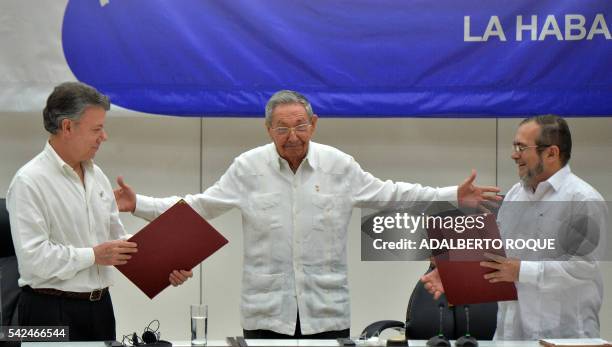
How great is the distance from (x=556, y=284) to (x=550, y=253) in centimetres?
15

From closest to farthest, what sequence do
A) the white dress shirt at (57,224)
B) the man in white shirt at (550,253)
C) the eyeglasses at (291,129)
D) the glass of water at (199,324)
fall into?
1. the glass of water at (199,324)
2. the white dress shirt at (57,224)
3. the man in white shirt at (550,253)
4. the eyeglasses at (291,129)

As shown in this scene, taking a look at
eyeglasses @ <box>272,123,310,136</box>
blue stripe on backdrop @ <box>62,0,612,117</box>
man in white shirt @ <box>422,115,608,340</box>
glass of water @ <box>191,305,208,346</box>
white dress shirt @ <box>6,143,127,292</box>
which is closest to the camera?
glass of water @ <box>191,305,208,346</box>

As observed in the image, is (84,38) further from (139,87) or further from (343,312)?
(343,312)

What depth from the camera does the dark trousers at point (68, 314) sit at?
319 cm

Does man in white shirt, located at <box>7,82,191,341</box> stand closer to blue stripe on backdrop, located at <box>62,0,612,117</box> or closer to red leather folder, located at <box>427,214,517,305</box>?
red leather folder, located at <box>427,214,517,305</box>

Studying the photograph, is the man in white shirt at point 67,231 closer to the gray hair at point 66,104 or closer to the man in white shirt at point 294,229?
the gray hair at point 66,104

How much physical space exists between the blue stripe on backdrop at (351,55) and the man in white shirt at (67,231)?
1196 mm

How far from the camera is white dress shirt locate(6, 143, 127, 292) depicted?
122 inches

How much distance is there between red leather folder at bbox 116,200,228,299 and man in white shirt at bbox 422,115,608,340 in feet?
2.77

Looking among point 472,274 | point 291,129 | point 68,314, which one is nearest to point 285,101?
point 291,129

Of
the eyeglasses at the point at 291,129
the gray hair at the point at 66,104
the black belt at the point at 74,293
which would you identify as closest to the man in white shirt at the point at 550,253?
the eyeglasses at the point at 291,129

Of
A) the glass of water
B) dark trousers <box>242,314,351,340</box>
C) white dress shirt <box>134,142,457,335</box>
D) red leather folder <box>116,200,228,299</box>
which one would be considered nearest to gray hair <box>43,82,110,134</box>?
red leather folder <box>116,200,228,299</box>

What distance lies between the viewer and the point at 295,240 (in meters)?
3.62

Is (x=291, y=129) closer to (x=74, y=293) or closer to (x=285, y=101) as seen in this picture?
(x=285, y=101)
